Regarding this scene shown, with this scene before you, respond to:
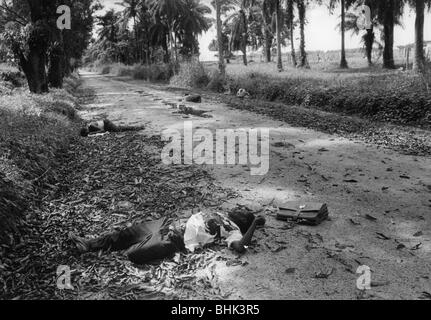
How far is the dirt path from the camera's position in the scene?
3.53 meters

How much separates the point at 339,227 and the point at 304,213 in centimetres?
42

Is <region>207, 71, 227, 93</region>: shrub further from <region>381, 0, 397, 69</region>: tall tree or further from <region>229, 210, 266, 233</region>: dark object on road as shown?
<region>229, 210, 266, 233</region>: dark object on road

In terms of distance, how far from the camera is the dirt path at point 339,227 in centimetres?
353

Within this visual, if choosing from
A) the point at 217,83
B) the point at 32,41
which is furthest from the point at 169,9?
the point at 32,41

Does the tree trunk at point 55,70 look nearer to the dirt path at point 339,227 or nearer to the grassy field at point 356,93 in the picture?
the grassy field at point 356,93

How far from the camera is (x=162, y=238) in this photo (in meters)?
4.14

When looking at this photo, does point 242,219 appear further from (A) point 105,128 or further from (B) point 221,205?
(A) point 105,128

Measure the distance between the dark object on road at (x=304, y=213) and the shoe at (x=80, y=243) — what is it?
7.28 ft

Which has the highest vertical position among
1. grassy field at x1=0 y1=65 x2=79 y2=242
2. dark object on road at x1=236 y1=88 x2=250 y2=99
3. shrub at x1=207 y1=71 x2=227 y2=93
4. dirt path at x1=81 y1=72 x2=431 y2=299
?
shrub at x1=207 y1=71 x2=227 y2=93

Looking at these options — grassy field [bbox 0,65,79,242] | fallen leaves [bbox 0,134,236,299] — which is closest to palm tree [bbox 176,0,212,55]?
grassy field [bbox 0,65,79,242]

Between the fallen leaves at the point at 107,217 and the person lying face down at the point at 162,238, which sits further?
the person lying face down at the point at 162,238

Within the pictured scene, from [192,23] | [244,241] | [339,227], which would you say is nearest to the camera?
[244,241]

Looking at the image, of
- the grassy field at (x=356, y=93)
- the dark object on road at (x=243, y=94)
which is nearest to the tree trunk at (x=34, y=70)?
the dark object on road at (x=243, y=94)
